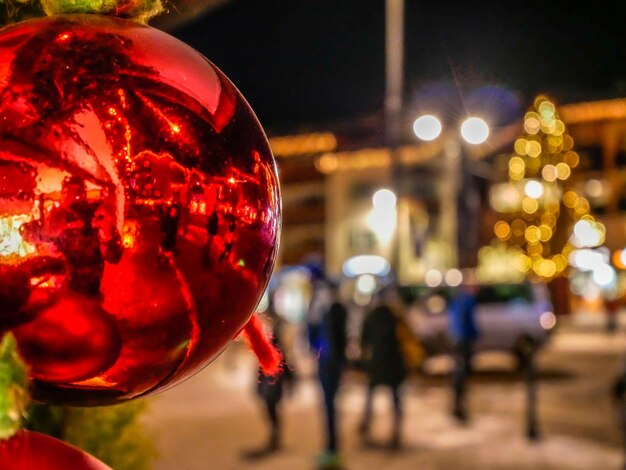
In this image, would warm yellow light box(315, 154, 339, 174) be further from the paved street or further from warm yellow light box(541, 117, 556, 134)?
the paved street

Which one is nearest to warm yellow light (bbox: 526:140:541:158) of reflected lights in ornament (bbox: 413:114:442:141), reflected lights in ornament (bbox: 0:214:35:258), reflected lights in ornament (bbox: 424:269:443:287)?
reflected lights in ornament (bbox: 424:269:443:287)

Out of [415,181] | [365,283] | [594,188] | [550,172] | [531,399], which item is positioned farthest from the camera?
[594,188]

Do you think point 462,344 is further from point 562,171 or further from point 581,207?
point 581,207

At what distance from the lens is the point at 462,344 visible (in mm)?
11688

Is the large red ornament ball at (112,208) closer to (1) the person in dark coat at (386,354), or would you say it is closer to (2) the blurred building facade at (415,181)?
(1) the person in dark coat at (386,354)

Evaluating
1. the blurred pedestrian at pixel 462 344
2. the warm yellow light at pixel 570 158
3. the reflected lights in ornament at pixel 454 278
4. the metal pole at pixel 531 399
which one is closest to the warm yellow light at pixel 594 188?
the warm yellow light at pixel 570 158

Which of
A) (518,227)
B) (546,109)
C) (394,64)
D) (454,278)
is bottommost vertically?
(454,278)

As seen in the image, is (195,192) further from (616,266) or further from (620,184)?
(620,184)

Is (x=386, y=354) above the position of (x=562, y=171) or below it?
Answer: below

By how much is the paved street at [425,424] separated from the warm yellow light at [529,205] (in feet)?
50.0

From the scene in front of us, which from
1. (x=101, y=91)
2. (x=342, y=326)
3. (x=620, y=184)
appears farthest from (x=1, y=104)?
(x=620, y=184)

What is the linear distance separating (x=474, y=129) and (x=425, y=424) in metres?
8.30

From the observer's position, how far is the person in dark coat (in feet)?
31.2

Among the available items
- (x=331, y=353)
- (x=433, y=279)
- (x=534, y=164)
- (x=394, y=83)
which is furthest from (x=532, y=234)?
(x=331, y=353)
